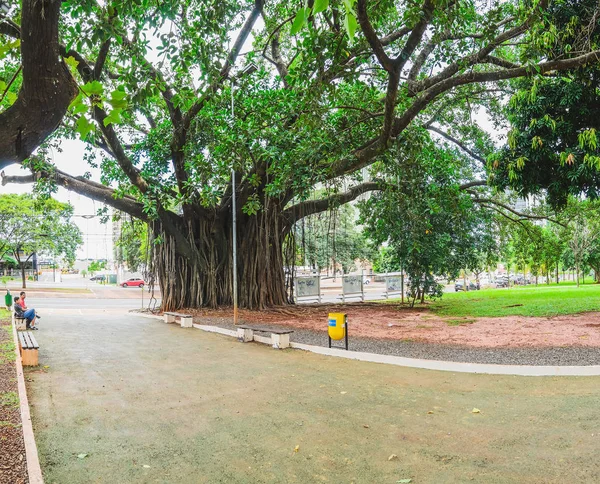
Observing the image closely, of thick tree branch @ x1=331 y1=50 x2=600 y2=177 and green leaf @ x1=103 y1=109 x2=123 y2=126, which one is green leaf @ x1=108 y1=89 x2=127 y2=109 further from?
thick tree branch @ x1=331 y1=50 x2=600 y2=177

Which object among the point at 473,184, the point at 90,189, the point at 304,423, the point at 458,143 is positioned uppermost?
the point at 458,143

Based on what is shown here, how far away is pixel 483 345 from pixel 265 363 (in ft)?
12.8

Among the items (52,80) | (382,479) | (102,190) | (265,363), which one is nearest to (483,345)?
(265,363)

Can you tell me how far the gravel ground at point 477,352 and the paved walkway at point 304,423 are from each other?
823 mm

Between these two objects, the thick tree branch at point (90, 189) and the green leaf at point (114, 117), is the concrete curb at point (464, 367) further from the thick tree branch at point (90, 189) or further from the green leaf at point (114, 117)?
the thick tree branch at point (90, 189)

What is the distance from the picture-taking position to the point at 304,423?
13.9 ft

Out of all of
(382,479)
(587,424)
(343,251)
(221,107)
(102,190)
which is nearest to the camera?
(382,479)

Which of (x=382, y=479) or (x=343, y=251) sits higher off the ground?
(x=343, y=251)

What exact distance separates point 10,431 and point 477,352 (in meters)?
6.38

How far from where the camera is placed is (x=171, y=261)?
48.2 ft

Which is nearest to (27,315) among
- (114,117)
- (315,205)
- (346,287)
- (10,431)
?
(10,431)

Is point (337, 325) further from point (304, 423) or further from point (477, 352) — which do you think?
point (304, 423)

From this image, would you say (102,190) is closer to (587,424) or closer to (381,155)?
(381,155)

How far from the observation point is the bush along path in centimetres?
318
